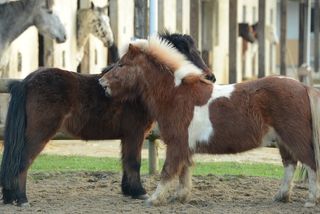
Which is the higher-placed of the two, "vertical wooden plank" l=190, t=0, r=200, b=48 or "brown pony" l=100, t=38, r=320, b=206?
"vertical wooden plank" l=190, t=0, r=200, b=48

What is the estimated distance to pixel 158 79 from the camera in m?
7.41

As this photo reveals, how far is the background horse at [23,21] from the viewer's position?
13.3 metres

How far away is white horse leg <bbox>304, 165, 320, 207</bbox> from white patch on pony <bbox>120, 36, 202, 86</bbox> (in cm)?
131

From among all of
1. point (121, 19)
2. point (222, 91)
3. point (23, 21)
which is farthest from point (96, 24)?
point (222, 91)

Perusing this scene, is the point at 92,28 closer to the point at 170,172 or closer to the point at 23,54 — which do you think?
the point at 23,54

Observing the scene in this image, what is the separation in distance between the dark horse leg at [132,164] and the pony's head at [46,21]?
21.9ft

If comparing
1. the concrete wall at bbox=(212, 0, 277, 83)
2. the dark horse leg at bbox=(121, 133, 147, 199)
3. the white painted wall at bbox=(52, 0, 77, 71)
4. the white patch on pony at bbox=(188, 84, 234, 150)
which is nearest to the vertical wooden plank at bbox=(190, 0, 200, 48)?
the white painted wall at bbox=(52, 0, 77, 71)

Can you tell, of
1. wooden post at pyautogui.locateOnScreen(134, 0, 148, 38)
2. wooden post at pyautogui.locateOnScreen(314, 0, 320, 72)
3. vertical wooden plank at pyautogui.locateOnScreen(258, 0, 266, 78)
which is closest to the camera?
wooden post at pyautogui.locateOnScreen(134, 0, 148, 38)

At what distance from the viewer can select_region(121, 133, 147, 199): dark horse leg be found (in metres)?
7.80

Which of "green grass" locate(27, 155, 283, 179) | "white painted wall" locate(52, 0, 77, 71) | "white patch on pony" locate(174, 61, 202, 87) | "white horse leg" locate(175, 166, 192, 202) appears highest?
"white painted wall" locate(52, 0, 77, 71)

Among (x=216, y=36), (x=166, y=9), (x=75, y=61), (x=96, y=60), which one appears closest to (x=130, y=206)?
(x=75, y=61)

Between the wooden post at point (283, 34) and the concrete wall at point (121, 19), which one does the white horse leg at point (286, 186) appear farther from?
the wooden post at point (283, 34)

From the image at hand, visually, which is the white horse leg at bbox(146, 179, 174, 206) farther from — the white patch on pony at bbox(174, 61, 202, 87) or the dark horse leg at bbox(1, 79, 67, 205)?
the dark horse leg at bbox(1, 79, 67, 205)

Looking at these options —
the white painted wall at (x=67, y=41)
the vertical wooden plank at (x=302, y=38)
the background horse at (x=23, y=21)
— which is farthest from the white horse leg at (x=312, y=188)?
the vertical wooden plank at (x=302, y=38)
